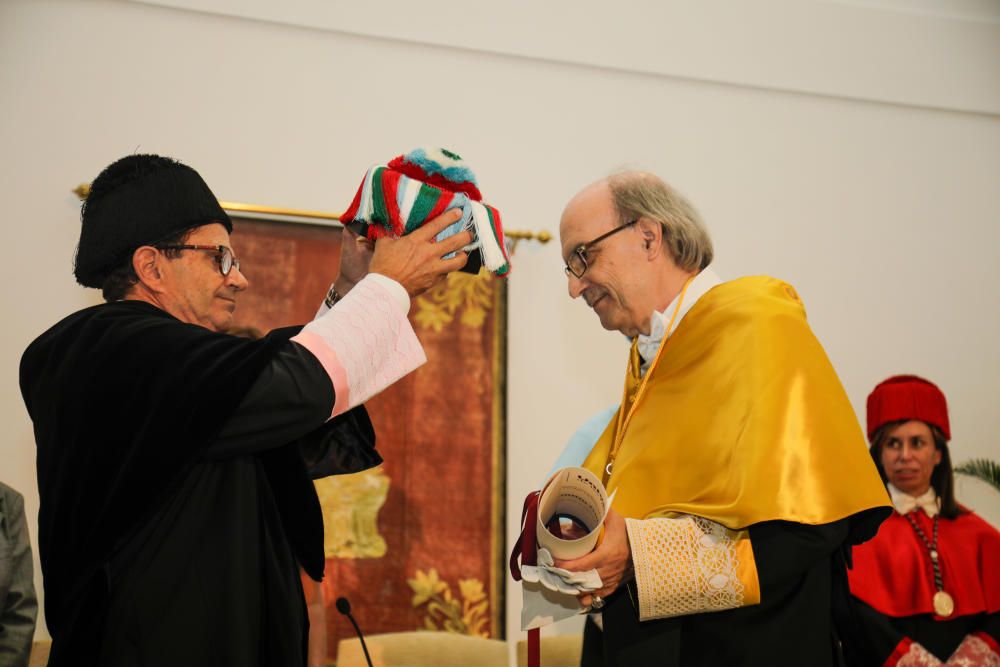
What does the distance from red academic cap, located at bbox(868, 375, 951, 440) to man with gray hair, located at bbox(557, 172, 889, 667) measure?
99.7 inches

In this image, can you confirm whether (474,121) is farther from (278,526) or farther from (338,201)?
(278,526)

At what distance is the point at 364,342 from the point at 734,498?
1.02m

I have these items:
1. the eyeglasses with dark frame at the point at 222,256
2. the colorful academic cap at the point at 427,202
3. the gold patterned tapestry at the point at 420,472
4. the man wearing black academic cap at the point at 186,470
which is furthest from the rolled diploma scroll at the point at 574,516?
the gold patterned tapestry at the point at 420,472

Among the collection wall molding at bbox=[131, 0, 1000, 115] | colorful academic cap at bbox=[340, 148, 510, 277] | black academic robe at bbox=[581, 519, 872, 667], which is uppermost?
wall molding at bbox=[131, 0, 1000, 115]

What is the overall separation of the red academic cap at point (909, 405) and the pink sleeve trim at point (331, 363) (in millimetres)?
3836

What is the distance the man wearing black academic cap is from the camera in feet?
6.10

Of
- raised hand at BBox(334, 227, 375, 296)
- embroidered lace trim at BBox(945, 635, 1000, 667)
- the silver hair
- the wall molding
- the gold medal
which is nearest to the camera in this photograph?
raised hand at BBox(334, 227, 375, 296)

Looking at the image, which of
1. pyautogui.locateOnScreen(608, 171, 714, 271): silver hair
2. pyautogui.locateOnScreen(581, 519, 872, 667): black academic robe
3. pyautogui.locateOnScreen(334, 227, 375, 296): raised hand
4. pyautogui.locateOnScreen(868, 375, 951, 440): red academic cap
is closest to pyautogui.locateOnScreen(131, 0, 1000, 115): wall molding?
pyautogui.locateOnScreen(868, 375, 951, 440): red academic cap

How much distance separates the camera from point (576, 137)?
18.7ft

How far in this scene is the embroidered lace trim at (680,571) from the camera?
230 cm

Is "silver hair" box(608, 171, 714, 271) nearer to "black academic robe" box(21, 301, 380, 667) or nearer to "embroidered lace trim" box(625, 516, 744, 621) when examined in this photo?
"embroidered lace trim" box(625, 516, 744, 621)

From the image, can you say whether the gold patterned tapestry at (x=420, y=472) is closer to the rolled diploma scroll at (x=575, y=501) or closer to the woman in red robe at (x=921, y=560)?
the woman in red robe at (x=921, y=560)

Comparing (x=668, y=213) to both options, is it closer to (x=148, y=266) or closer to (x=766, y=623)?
(x=766, y=623)

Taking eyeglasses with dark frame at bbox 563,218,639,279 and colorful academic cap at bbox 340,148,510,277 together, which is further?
eyeglasses with dark frame at bbox 563,218,639,279
